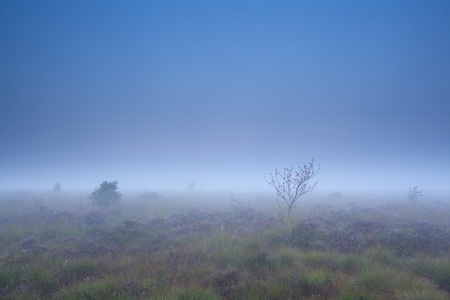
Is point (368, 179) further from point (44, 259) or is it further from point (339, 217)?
point (44, 259)

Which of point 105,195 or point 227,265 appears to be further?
point 105,195

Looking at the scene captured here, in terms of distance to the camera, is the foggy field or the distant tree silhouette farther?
the distant tree silhouette

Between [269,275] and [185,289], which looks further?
[269,275]

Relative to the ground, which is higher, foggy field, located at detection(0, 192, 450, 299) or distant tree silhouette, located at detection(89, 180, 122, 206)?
distant tree silhouette, located at detection(89, 180, 122, 206)

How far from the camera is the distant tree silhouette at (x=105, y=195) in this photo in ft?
66.9

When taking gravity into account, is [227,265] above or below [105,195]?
below

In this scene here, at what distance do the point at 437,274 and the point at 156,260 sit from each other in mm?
8798

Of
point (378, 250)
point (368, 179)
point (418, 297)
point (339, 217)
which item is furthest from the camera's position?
point (368, 179)

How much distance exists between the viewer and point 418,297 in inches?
157

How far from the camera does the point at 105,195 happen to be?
2067 centimetres

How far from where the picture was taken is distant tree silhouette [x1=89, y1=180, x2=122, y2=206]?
2039 cm

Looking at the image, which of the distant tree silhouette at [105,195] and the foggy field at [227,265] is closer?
the foggy field at [227,265]

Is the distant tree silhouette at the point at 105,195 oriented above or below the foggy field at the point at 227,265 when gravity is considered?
above

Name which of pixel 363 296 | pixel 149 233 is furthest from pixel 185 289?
pixel 149 233
